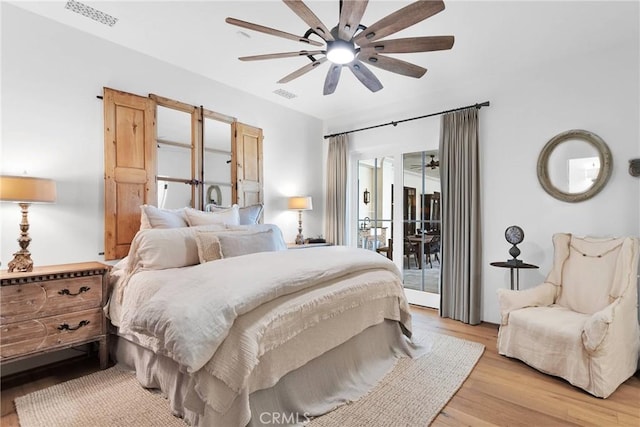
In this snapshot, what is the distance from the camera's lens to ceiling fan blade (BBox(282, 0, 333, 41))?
70.5 inches

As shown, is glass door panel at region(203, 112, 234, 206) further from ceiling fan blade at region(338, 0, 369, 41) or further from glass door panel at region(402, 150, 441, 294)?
glass door panel at region(402, 150, 441, 294)

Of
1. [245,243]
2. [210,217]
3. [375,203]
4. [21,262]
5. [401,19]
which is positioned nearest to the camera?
[401,19]

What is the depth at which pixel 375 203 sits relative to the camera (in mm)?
5016

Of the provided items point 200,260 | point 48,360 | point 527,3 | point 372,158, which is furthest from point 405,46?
point 48,360

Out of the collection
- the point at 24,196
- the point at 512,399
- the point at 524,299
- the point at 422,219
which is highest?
the point at 24,196

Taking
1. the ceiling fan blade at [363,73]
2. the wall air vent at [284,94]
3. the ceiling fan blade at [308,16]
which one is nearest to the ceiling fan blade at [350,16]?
the ceiling fan blade at [308,16]

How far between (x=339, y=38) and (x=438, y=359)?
2644mm

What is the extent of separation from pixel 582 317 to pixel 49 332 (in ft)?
13.4

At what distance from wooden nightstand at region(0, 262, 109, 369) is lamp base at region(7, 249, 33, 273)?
5 centimetres

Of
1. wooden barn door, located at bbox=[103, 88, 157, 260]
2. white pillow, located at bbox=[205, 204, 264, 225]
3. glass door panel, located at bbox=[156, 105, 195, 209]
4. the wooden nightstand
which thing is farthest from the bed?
glass door panel, located at bbox=[156, 105, 195, 209]

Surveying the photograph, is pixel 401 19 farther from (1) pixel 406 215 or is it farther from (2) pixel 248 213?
(1) pixel 406 215

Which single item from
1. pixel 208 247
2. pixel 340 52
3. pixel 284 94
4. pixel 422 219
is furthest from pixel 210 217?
pixel 422 219

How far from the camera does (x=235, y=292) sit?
1.66 metres

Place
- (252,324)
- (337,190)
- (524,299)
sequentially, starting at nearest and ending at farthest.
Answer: (252,324) < (524,299) < (337,190)
